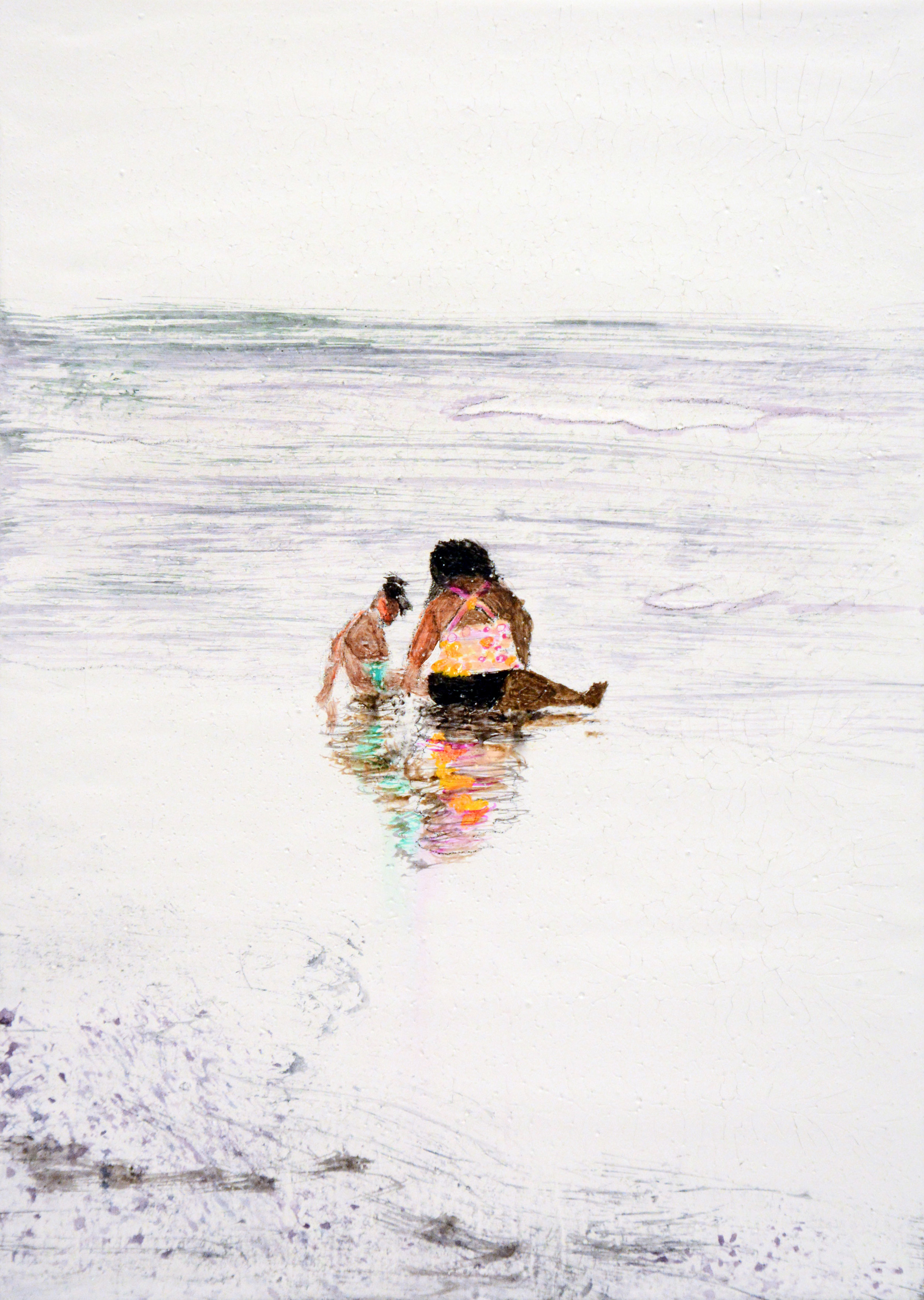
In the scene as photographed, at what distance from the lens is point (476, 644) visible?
132cm

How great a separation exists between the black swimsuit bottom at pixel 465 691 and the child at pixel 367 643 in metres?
0.10

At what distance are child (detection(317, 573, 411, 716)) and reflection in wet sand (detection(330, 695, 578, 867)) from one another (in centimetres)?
4

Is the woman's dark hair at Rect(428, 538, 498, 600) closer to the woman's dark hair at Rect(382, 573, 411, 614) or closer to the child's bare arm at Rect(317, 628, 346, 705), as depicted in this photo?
the woman's dark hair at Rect(382, 573, 411, 614)

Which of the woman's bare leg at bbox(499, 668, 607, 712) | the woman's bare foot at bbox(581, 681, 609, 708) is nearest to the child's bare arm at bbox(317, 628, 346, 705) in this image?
the woman's bare leg at bbox(499, 668, 607, 712)

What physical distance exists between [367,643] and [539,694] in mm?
314

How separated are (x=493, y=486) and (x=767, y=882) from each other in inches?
33.2

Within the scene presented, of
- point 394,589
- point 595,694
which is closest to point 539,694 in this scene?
point 595,694

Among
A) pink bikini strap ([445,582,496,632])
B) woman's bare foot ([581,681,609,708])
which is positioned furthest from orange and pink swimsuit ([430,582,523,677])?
woman's bare foot ([581,681,609,708])

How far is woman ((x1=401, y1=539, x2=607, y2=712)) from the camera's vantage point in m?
1.31

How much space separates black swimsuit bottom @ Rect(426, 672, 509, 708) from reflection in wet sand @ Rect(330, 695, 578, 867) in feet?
0.05

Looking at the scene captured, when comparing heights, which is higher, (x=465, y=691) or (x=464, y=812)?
(x=465, y=691)

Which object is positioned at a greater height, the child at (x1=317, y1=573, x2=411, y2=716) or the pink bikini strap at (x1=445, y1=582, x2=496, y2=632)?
the pink bikini strap at (x1=445, y1=582, x2=496, y2=632)

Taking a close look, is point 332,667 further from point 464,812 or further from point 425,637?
point 464,812

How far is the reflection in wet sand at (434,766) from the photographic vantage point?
1.30 m
